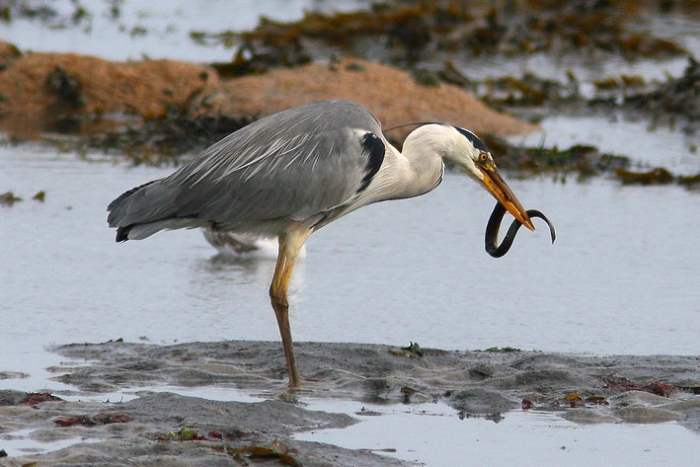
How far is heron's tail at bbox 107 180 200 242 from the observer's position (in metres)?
6.34

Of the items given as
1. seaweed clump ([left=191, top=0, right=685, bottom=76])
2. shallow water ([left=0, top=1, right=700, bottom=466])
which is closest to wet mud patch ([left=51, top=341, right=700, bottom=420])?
shallow water ([left=0, top=1, right=700, bottom=466])

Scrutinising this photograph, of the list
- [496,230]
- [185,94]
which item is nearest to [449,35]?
[185,94]

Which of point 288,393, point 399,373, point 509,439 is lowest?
point 509,439

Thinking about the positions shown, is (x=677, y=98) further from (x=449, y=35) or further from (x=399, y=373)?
(x=399, y=373)

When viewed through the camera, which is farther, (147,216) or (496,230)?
(496,230)

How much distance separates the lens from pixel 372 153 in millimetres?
6414

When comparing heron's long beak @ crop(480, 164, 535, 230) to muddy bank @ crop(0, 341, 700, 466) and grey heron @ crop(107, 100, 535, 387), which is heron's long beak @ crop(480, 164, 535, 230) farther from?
muddy bank @ crop(0, 341, 700, 466)

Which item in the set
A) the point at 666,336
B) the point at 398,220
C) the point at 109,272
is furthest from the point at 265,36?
the point at 666,336

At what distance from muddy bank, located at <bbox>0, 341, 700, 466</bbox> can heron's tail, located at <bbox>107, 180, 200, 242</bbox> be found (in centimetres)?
61

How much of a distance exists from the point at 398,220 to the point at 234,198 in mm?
3696

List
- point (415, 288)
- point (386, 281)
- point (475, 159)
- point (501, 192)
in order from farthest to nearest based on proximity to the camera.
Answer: point (386, 281) < point (415, 288) < point (501, 192) < point (475, 159)

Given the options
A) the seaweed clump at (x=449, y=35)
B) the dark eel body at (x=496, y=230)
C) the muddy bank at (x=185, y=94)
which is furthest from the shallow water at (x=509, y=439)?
the seaweed clump at (x=449, y=35)

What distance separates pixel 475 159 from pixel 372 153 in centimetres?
69

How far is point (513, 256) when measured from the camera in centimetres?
903
